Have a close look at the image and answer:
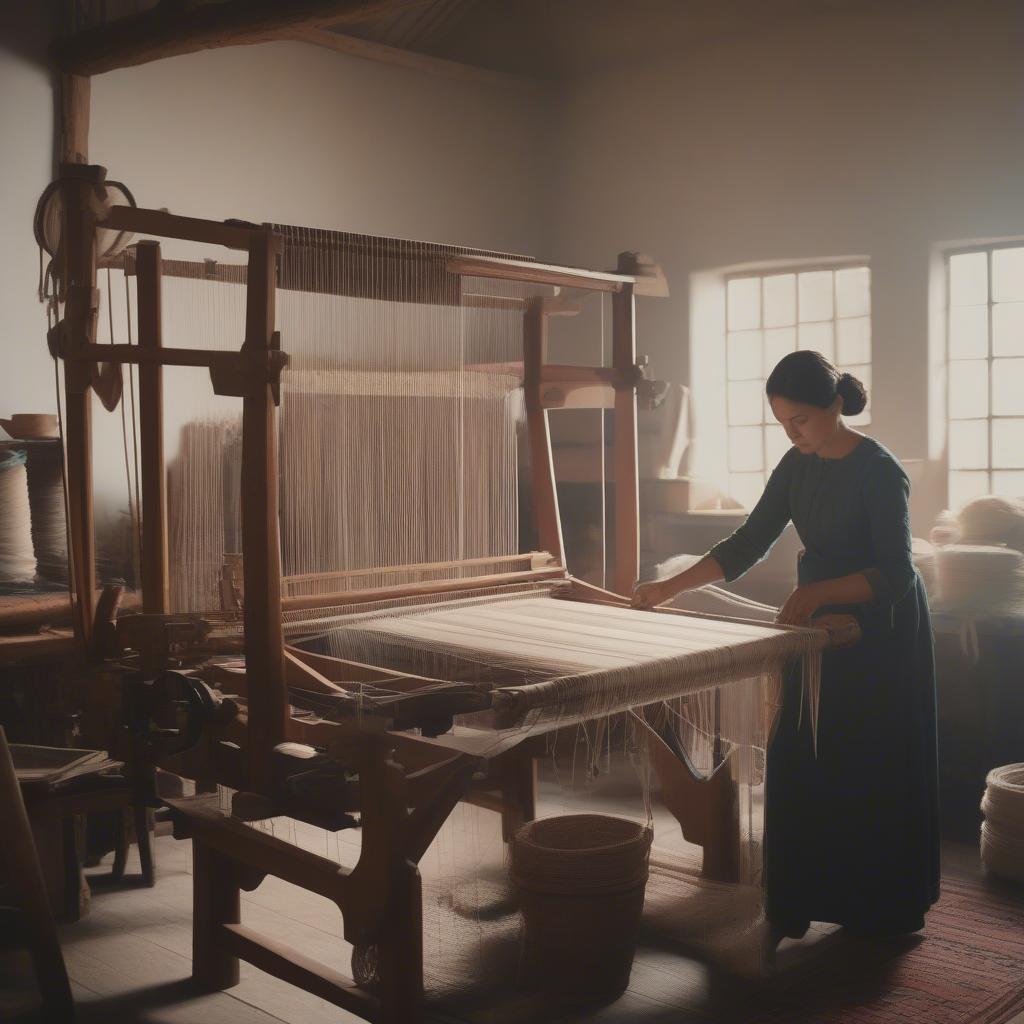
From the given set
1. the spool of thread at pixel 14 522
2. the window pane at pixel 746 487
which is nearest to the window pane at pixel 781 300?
the window pane at pixel 746 487

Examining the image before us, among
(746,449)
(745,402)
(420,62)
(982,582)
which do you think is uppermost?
(420,62)

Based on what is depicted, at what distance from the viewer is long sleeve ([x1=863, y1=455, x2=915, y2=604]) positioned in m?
2.89

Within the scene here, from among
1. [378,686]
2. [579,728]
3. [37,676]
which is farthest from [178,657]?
[37,676]

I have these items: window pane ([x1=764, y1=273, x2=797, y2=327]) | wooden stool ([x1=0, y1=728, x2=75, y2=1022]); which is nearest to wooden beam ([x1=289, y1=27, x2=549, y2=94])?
window pane ([x1=764, y1=273, x2=797, y2=327])

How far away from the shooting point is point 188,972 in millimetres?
3006

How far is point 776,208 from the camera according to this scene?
5.63m

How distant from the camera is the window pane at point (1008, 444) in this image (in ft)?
17.1

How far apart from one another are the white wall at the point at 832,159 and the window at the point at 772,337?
22 cm

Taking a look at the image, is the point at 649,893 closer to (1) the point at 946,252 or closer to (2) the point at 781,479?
(2) the point at 781,479

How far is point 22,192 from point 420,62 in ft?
7.18

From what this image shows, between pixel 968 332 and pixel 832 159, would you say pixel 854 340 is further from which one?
pixel 832 159

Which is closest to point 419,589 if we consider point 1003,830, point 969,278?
point 1003,830

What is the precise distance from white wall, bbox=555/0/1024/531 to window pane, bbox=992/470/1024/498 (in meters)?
0.23

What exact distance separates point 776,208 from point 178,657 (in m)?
3.98
